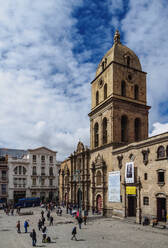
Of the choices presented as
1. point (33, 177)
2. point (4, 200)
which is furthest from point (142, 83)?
point (4, 200)

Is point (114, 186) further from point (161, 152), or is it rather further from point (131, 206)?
point (161, 152)

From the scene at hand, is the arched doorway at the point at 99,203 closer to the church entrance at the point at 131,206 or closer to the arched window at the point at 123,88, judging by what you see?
the church entrance at the point at 131,206

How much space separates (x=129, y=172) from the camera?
3588 cm

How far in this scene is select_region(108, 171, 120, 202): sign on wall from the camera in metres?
38.5

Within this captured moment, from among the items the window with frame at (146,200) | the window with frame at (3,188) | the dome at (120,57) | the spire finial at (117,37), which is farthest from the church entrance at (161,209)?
the window with frame at (3,188)

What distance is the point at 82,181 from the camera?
2064 inches

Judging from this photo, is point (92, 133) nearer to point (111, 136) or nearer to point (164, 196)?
point (111, 136)

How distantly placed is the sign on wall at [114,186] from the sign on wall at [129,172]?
2.57m

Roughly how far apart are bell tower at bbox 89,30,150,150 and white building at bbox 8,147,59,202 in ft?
92.7

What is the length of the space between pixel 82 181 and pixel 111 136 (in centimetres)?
1520

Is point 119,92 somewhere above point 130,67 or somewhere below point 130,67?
below

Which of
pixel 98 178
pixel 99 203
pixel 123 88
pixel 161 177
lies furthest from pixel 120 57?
pixel 99 203

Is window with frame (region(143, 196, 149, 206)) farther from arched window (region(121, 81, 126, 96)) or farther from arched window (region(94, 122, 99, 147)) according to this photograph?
Answer: arched window (region(121, 81, 126, 96))

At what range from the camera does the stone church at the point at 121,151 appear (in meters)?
31.7
